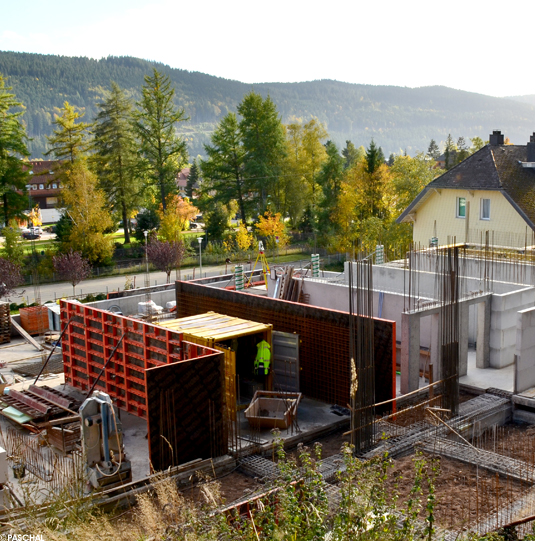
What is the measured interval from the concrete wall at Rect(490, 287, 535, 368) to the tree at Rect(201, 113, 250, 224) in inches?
1497

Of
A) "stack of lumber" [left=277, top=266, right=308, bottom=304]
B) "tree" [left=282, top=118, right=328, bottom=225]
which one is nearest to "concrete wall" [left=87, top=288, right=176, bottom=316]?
→ "stack of lumber" [left=277, top=266, right=308, bottom=304]

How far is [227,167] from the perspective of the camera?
53969 millimetres

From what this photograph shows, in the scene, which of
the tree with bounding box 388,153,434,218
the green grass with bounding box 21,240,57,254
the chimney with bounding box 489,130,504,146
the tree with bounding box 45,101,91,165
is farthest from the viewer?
the tree with bounding box 45,101,91,165

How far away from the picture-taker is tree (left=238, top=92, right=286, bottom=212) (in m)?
54.0

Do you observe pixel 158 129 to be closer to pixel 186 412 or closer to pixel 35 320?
pixel 35 320

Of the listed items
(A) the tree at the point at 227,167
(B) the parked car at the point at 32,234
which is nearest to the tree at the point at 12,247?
(A) the tree at the point at 227,167

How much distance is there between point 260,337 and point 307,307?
1.37 meters

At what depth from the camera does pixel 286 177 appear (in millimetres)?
56781

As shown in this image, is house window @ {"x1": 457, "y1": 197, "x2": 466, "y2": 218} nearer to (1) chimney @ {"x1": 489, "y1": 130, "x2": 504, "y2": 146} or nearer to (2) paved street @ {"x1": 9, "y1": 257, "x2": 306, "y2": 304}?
(1) chimney @ {"x1": 489, "y1": 130, "x2": 504, "y2": 146}

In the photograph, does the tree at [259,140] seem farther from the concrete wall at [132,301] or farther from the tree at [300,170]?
the concrete wall at [132,301]

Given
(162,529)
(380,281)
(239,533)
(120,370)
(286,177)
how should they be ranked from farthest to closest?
(286,177)
(380,281)
(120,370)
(162,529)
(239,533)

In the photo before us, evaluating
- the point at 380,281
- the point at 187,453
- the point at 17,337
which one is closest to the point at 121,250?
the point at 17,337

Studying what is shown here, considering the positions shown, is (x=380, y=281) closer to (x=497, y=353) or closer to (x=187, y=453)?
(x=497, y=353)

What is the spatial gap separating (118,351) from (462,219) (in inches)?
878
